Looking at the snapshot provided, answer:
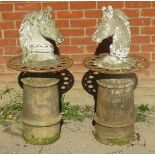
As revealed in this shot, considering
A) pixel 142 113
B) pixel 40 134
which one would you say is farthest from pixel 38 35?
pixel 142 113

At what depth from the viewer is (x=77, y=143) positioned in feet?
18.4

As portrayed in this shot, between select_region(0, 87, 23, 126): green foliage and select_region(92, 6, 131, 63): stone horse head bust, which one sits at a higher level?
select_region(92, 6, 131, 63): stone horse head bust

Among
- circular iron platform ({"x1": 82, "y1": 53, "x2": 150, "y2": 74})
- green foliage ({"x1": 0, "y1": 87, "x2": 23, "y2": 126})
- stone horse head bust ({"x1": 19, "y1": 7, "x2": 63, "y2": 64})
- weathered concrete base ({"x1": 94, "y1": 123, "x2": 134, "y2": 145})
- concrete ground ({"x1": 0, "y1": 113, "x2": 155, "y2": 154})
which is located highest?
stone horse head bust ({"x1": 19, "y1": 7, "x2": 63, "y2": 64})

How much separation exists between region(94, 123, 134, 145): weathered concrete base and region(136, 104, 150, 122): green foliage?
0.63m

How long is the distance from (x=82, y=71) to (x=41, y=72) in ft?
4.28

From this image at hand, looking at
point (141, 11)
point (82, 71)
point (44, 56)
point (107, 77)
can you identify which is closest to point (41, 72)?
point (44, 56)

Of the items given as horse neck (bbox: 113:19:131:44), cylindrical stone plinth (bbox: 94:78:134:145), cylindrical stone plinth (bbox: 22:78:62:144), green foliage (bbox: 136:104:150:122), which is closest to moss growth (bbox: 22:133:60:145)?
cylindrical stone plinth (bbox: 22:78:62:144)

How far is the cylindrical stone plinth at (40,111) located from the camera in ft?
17.6

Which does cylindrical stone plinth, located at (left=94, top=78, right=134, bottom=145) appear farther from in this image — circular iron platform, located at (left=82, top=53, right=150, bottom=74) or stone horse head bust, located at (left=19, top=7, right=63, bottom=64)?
stone horse head bust, located at (left=19, top=7, right=63, bottom=64)

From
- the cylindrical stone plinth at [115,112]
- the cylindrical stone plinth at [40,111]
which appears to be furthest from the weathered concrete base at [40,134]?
the cylindrical stone plinth at [115,112]

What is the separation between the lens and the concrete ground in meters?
5.45

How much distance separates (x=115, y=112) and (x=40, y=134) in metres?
0.97

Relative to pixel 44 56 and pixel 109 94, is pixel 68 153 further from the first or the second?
pixel 44 56

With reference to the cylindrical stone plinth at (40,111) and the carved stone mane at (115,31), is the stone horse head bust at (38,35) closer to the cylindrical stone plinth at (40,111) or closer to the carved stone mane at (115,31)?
the cylindrical stone plinth at (40,111)
